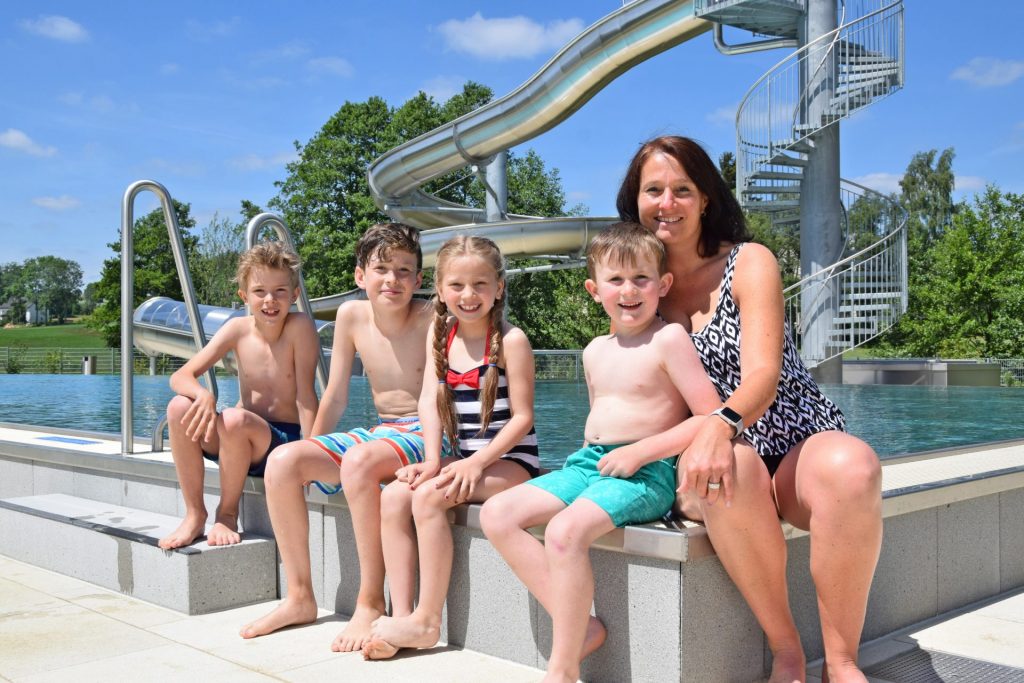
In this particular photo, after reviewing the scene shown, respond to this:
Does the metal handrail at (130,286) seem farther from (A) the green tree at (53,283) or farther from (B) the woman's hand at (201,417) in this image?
(A) the green tree at (53,283)

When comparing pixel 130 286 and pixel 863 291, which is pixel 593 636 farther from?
pixel 863 291

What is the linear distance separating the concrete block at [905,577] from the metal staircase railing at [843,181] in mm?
11758

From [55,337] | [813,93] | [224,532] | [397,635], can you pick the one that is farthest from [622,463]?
[55,337]

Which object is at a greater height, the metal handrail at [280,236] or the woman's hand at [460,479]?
the metal handrail at [280,236]

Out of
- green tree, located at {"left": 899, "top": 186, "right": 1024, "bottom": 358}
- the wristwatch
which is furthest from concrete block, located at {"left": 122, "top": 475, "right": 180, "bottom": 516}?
green tree, located at {"left": 899, "top": 186, "right": 1024, "bottom": 358}

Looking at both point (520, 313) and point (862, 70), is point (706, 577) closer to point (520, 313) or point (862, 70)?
point (862, 70)

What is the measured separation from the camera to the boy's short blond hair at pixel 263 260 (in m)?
3.26

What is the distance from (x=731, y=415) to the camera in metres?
2.02

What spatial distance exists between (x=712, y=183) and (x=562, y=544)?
42.1 inches

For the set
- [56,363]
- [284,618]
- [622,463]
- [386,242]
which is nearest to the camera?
[622,463]

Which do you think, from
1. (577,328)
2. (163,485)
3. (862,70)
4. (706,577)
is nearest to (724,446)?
(706,577)

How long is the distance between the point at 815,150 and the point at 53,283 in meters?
112

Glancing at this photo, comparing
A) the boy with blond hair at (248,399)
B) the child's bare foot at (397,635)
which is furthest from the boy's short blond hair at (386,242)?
the child's bare foot at (397,635)

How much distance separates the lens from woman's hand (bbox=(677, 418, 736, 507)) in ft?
6.42
